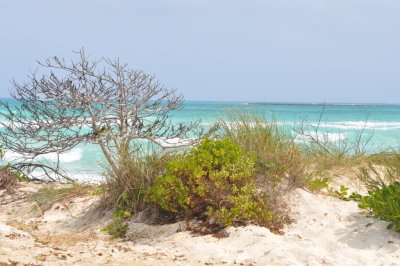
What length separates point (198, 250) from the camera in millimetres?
4203

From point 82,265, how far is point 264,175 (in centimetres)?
238

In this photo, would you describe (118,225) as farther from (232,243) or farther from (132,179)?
(232,243)

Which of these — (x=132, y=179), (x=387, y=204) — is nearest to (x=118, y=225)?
(x=132, y=179)

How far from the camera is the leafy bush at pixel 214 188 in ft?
15.3

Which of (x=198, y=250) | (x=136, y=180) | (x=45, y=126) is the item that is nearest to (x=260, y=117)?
(x=136, y=180)

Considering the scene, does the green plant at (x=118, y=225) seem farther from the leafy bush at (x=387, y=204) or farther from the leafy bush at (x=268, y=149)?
the leafy bush at (x=387, y=204)

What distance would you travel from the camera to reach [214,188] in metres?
4.75

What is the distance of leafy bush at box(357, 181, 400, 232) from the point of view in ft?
14.1

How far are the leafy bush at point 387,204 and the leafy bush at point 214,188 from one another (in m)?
1.01

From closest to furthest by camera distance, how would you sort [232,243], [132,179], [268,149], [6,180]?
1. [232,243]
2. [132,179]
3. [268,149]
4. [6,180]

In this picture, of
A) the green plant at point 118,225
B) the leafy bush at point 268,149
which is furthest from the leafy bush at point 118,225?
the leafy bush at point 268,149

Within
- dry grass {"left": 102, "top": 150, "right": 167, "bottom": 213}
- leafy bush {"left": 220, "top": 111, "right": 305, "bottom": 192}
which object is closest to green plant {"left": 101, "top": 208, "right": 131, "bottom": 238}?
dry grass {"left": 102, "top": 150, "right": 167, "bottom": 213}

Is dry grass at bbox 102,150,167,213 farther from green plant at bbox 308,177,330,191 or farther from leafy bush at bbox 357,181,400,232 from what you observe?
leafy bush at bbox 357,181,400,232

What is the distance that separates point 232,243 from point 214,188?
65cm
